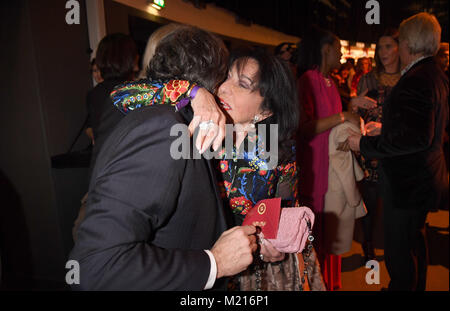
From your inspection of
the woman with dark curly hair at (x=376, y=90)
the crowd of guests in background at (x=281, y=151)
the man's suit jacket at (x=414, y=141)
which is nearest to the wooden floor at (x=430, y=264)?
the crowd of guests in background at (x=281, y=151)

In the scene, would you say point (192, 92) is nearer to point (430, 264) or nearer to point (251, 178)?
point (251, 178)

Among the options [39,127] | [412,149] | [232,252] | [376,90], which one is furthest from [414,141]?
[39,127]

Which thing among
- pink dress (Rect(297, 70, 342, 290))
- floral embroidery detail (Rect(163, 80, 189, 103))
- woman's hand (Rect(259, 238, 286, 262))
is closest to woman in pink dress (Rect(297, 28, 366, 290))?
pink dress (Rect(297, 70, 342, 290))

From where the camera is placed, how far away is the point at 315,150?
2068 millimetres

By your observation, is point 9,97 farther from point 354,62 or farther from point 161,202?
point 354,62

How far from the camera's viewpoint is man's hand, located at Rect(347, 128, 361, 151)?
1.92 m

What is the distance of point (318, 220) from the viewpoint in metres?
2.10

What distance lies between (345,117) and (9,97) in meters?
2.25

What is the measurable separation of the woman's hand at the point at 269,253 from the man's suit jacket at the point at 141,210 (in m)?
0.32

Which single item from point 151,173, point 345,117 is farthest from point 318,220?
point 151,173

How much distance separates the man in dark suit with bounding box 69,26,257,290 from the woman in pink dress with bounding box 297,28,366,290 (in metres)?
1.27

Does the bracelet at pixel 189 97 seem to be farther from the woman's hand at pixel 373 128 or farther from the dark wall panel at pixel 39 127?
the woman's hand at pixel 373 128

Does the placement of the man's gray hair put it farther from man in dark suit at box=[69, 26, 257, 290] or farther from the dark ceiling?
man in dark suit at box=[69, 26, 257, 290]

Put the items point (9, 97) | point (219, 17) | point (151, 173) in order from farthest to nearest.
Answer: point (219, 17), point (9, 97), point (151, 173)
